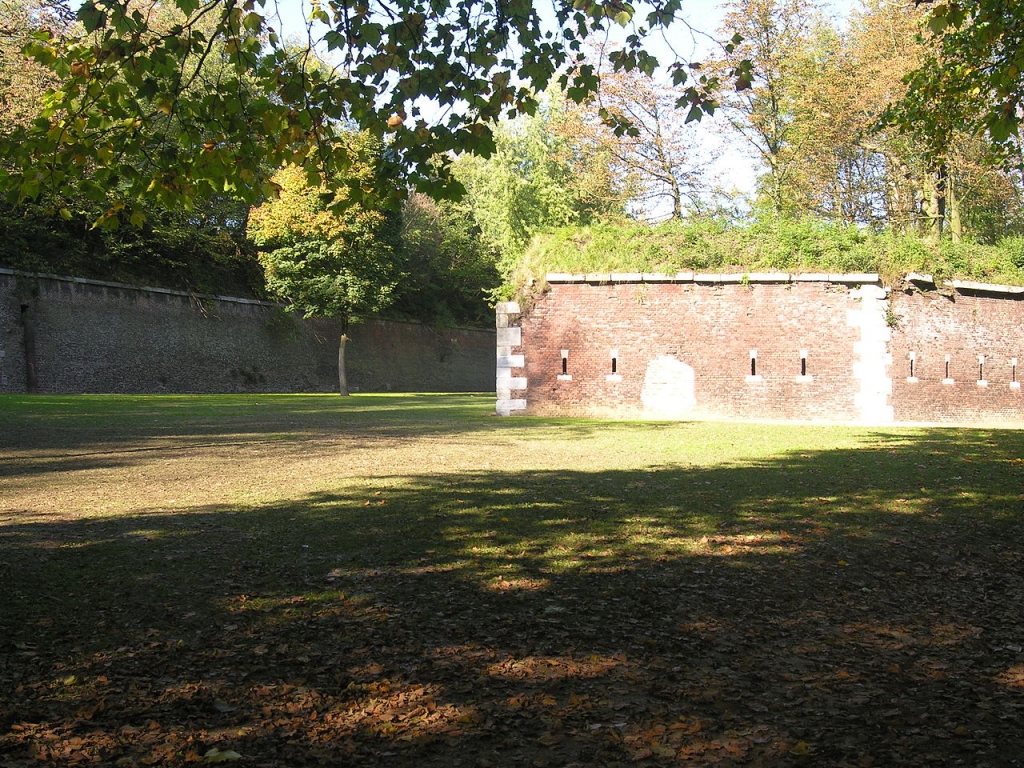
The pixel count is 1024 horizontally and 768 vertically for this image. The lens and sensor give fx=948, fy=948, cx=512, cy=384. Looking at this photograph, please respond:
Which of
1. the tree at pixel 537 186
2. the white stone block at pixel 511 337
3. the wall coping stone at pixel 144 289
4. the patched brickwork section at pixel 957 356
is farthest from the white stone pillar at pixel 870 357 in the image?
the tree at pixel 537 186

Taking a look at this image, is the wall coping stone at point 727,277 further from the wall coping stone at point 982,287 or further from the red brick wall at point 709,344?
the wall coping stone at point 982,287

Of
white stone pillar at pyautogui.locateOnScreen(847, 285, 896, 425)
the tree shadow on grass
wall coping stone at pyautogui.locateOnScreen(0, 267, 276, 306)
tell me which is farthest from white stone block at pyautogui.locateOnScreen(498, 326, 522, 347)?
wall coping stone at pyautogui.locateOnScreen(0, 267, 276, 306)

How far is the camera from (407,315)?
52625 mm

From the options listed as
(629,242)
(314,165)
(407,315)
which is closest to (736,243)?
(629,242)

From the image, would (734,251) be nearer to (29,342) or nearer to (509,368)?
(509,368)

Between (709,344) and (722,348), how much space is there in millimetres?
321

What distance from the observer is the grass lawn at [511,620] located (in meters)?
3.29

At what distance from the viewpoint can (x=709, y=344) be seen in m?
22.6

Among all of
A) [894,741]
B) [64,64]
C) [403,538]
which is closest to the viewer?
[894,741]

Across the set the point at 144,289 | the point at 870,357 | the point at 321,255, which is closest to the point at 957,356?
the point at 870,357

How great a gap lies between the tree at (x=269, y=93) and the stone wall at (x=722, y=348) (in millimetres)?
14920

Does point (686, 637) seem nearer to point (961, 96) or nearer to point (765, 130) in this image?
point (961, 96)

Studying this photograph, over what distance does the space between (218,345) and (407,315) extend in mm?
13903

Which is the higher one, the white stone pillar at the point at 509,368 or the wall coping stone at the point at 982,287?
the wall coping stone at the point at 982,287
